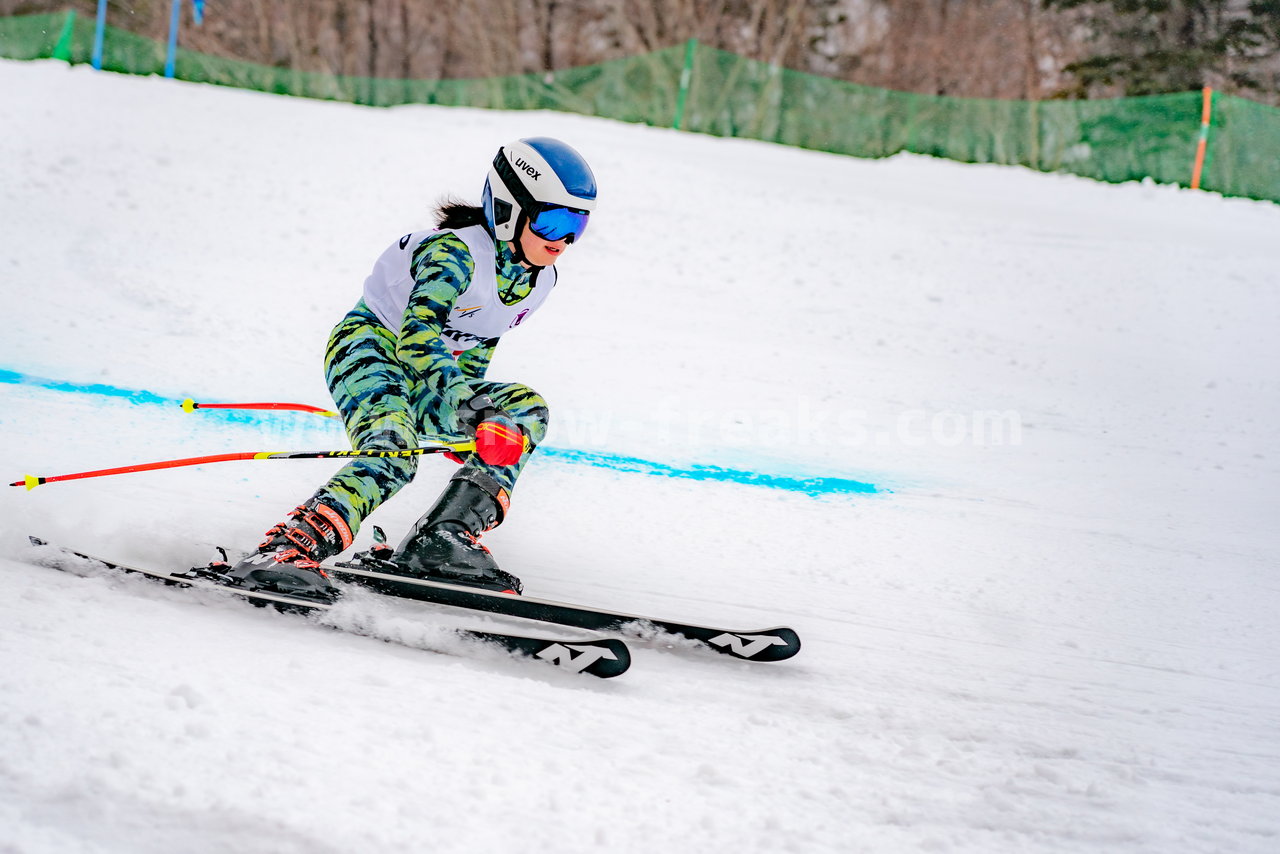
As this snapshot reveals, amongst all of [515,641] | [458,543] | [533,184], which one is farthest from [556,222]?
[515,641]

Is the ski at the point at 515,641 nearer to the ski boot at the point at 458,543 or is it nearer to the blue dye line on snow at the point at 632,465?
the ski boot at the point at 458,543

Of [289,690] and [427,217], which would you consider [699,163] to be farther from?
[289,690]

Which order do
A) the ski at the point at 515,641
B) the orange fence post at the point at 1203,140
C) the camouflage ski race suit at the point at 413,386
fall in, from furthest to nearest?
1. the orange fence post at the point at 1203,140
2. the camouflage ski race suit at the point at 413,386
3. the ski at the point at 515,641

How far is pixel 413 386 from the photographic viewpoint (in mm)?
3270

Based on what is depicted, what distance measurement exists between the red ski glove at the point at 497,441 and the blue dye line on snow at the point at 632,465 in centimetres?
→ 223

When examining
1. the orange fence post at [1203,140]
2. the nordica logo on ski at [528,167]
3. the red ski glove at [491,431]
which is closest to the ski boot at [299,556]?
the red ski glove at [491,431]

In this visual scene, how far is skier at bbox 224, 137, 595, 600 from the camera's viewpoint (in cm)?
287

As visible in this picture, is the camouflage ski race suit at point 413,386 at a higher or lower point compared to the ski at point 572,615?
higher

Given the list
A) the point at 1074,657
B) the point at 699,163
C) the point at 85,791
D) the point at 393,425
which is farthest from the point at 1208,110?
the point at 85,791

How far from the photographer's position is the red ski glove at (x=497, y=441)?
2.80 meters

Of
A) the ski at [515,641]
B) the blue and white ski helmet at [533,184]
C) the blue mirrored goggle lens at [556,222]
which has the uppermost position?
the blue and white ski helmet at [533,184]

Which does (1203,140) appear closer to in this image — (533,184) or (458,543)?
(533,184)

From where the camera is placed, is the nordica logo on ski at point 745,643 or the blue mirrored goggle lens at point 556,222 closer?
the nordica logo on ski at point 745,643

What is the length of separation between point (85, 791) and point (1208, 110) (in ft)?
50.8
